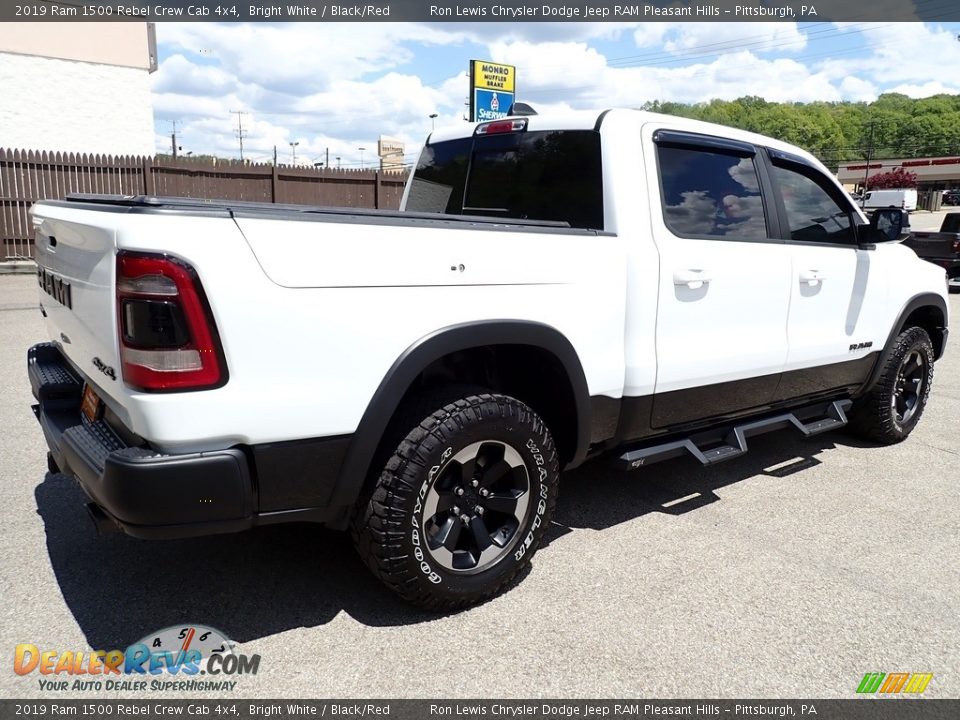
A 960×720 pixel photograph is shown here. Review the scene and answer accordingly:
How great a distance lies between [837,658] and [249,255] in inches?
96.4

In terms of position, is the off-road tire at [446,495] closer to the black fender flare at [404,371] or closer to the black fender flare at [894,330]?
the black fender flare at [404,371]

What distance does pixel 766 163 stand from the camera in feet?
13.0

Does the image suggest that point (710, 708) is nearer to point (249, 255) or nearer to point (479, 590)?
point (479, 590)

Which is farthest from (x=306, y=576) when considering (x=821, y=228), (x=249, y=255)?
(x=821, y=228)

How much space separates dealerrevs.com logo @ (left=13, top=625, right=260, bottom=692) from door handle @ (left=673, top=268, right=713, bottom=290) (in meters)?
2.32

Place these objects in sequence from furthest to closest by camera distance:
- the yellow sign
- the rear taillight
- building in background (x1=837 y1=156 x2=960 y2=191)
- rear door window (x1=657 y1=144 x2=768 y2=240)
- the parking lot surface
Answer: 1. building in background (x1=837 y1=156 x2=960 y2=191)
2. the yellow sign
3. rear door window (x1=657 y1=144 x2=768 y2=240)
4. the parking lot surface
5. the rear taillight

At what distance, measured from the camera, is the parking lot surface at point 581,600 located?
8.25ft

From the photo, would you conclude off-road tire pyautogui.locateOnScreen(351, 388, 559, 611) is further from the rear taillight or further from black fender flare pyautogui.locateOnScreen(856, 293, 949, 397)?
black fender flare pyautogui.locateOnScreen(856, 293, 949, 397)

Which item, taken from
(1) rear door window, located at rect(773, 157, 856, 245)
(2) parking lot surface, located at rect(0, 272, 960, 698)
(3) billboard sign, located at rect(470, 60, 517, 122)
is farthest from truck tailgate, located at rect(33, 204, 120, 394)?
(3) billboard sign, located at rect(470, 60, 517, 122)

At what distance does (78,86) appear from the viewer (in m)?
23.5

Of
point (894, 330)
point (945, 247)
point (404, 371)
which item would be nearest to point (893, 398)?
point (894, 330)

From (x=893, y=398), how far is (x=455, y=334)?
377 cm

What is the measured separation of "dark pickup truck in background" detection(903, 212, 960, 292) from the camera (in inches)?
570

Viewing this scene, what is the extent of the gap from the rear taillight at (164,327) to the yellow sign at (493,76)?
14.7m
